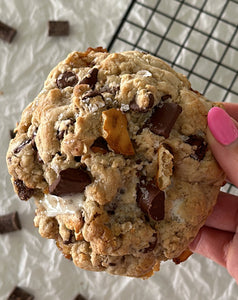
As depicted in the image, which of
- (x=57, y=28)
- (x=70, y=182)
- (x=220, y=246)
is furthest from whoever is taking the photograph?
(x=57, y=28)

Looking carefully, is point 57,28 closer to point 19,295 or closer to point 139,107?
point 139,107

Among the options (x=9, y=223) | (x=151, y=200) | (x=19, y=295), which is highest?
(x=151, y=200)

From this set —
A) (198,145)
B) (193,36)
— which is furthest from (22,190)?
(193,36)

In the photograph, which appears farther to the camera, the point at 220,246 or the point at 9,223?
the point at 9,223

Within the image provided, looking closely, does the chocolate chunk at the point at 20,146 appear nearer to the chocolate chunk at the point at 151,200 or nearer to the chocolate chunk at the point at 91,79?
the chocolate chunk at the point at 91,79

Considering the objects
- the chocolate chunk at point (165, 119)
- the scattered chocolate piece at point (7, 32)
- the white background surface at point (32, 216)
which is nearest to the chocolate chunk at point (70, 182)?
the chocolate chunk at point (165, 119)

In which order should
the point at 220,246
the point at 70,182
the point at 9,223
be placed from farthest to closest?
the point at 9,223, the point at 220,246, the point at 70,182

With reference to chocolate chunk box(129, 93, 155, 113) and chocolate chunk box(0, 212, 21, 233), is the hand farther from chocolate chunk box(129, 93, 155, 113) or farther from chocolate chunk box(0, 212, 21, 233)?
chocolate chunk box(0, 212, 21, 233)

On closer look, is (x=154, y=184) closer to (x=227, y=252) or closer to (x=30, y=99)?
(x=227, y=252)
